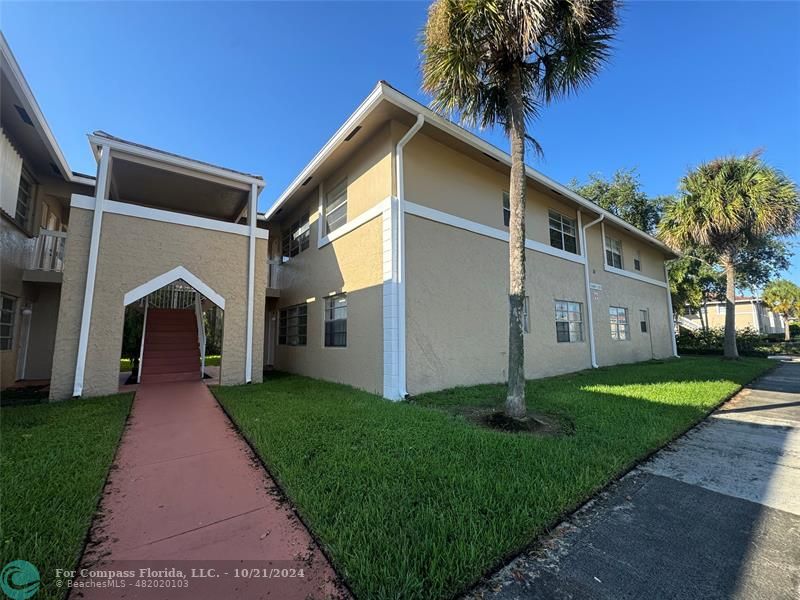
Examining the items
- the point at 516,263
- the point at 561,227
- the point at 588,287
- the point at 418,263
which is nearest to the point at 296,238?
the point at 418,263

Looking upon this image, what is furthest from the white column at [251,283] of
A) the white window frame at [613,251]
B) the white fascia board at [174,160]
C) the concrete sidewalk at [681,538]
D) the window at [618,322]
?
the white window frame at [613,251]

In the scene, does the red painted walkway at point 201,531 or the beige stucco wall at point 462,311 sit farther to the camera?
the beige stucco wall at point 462,311

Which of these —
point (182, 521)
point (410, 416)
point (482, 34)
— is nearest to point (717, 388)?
point (410, 416)

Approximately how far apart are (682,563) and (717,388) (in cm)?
821

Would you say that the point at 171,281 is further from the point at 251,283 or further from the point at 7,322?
the point at 7,322

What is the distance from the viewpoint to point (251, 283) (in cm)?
911

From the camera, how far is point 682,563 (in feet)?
7.45

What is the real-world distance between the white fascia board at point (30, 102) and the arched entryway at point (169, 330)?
4080 mm

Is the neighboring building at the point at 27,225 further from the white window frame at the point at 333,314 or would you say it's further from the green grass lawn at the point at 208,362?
the white window frame at the point at 333,314

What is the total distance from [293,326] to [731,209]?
18.2 meters

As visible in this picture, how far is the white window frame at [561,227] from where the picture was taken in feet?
38.9

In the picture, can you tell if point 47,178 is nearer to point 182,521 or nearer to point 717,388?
point 182,521

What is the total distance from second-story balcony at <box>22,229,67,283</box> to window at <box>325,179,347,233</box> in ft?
21.5

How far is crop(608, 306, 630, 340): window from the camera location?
1409 centimetres
